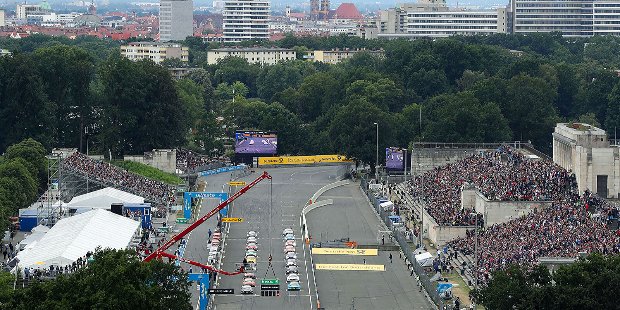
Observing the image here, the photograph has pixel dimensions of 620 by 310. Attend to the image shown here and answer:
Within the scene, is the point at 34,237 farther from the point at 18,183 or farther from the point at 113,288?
the point at 113,288

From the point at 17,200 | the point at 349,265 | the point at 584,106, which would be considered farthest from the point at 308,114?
the point at 349,265

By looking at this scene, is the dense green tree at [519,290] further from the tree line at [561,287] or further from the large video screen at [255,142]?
the large video screen at [255,142]

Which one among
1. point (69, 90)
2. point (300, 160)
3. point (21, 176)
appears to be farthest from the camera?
point (69, 90)

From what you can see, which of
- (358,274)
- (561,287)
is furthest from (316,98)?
(561,287)

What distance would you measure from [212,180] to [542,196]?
35.5 metres

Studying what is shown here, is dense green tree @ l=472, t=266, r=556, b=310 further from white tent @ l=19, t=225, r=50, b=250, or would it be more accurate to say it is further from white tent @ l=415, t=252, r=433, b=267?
white tent @ l=19, t=225, r=50, b=250

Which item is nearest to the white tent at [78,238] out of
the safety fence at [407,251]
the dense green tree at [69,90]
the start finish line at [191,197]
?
the start finish line at [191,197]

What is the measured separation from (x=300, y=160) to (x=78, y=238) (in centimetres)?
4686

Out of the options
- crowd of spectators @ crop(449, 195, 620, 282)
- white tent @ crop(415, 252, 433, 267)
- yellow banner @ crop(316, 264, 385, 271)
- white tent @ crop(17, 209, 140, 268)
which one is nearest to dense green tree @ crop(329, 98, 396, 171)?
white tent @ crop(17, 209, 140, 268)

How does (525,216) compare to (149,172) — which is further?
(149,172)

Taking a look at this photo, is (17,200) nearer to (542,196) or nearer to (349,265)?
(349,265)

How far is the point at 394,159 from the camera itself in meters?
114

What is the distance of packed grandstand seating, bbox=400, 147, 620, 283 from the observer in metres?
75.0

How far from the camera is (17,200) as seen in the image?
312ft
